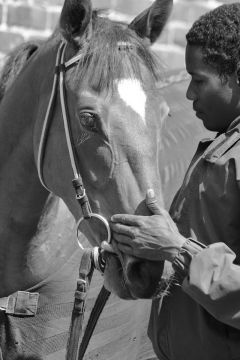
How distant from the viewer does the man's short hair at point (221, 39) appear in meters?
1.77

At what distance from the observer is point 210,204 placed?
5.53 ft

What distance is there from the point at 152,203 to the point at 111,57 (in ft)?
1.53

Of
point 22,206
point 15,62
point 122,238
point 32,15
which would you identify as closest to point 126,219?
point 122,238

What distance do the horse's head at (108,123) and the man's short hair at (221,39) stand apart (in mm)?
254

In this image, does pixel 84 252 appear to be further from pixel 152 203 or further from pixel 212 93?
pixel 212 93

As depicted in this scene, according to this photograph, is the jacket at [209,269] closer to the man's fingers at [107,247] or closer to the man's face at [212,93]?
the man's face at [212,93]

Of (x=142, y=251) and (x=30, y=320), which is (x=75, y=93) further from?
(x=30, y=320)

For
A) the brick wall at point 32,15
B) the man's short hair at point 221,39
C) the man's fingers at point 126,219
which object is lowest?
the brick wall at point 32,15

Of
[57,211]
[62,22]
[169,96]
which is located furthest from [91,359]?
[169,96]

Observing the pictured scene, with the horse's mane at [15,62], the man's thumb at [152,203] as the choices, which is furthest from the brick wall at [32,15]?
the man's thumb at [152,203]

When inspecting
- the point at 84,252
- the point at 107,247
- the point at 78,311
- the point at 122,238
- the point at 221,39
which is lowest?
the point at 78,311

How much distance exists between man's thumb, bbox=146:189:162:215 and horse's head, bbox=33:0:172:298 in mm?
37

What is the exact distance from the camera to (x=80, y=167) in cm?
203

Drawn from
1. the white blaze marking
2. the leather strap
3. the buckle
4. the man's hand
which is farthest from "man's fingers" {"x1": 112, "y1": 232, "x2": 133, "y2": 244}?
the buckle
